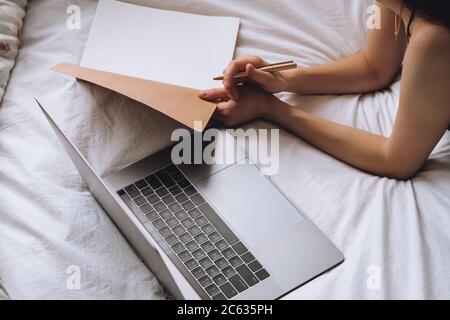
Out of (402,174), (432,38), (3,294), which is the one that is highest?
(432,38)

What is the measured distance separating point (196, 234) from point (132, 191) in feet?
0.40

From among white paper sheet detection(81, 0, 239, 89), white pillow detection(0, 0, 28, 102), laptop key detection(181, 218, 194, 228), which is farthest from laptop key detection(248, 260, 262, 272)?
white pillow detection(0, 0, 28, 102)

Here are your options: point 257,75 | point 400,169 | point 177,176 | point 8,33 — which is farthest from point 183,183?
point 8,33

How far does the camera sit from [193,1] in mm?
1075

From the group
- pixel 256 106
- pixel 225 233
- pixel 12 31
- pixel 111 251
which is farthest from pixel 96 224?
pixel 12 31

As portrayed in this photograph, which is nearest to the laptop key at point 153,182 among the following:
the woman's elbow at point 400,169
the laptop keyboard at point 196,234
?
the laptop keyboard at point 196,234

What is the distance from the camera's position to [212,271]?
2.49 feet

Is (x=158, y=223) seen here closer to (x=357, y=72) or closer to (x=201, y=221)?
(x=201, y=221)

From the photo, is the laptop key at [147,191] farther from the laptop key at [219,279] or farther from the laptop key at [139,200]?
the laptop key at [219,279]

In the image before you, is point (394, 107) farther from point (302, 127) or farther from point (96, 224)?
point (96, 224)

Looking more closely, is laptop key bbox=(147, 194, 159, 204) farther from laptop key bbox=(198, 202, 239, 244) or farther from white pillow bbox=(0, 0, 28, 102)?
white pillow bbox=(0, 0, 28, 102)

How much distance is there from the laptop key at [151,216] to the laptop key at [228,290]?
0.14 meters

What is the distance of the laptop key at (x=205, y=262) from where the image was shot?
764 millimetres

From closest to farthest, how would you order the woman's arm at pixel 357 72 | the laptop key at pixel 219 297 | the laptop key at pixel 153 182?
1. the laptop key at pixel 219 297
2. the laptop key at pixel 153 182
3. the woman's arm at pixel 357 72
